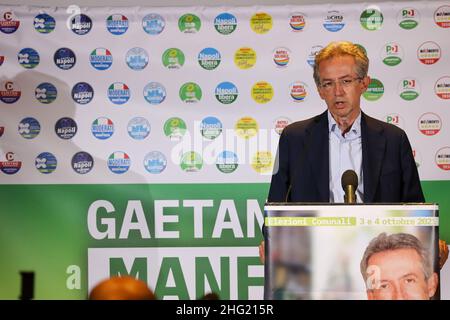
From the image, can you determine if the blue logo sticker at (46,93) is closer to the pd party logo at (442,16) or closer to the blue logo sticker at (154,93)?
the blue logo sticker at (154,93)

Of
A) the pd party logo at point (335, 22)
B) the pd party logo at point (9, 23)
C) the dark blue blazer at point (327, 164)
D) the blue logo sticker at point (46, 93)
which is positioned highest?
the pd party logo at point (9, 23)

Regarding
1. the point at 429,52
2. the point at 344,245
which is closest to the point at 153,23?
the point at 429,52

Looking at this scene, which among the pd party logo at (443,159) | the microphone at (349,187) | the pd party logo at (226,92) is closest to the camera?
the microphone at (349,187)

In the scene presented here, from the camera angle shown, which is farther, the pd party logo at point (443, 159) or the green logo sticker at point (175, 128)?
the green logo sticker at point (175, 128)

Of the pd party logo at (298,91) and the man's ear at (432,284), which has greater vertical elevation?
the pd party logo at (298,91)

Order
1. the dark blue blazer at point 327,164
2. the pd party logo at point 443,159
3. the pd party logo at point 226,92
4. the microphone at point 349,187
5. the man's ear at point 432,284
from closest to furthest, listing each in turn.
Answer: the man's ear at point 432,284 → the microphone at point 349,187 → the dark blue blazer at point 327,164 → the pd party logo at point 443,159 → the pd party logo at point 226,92

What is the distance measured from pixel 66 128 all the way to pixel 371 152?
1998mm

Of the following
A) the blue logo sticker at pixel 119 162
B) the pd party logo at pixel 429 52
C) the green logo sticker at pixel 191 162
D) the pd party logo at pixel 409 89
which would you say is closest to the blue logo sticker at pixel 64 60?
the blue logo sticker at pixel 119 162

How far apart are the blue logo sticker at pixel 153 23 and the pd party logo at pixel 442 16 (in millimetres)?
1784

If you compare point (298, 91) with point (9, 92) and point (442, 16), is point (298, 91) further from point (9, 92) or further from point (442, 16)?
point (9, 92)

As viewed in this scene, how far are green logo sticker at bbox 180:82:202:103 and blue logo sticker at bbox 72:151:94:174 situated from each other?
74 cm

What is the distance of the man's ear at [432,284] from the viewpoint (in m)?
1.87
